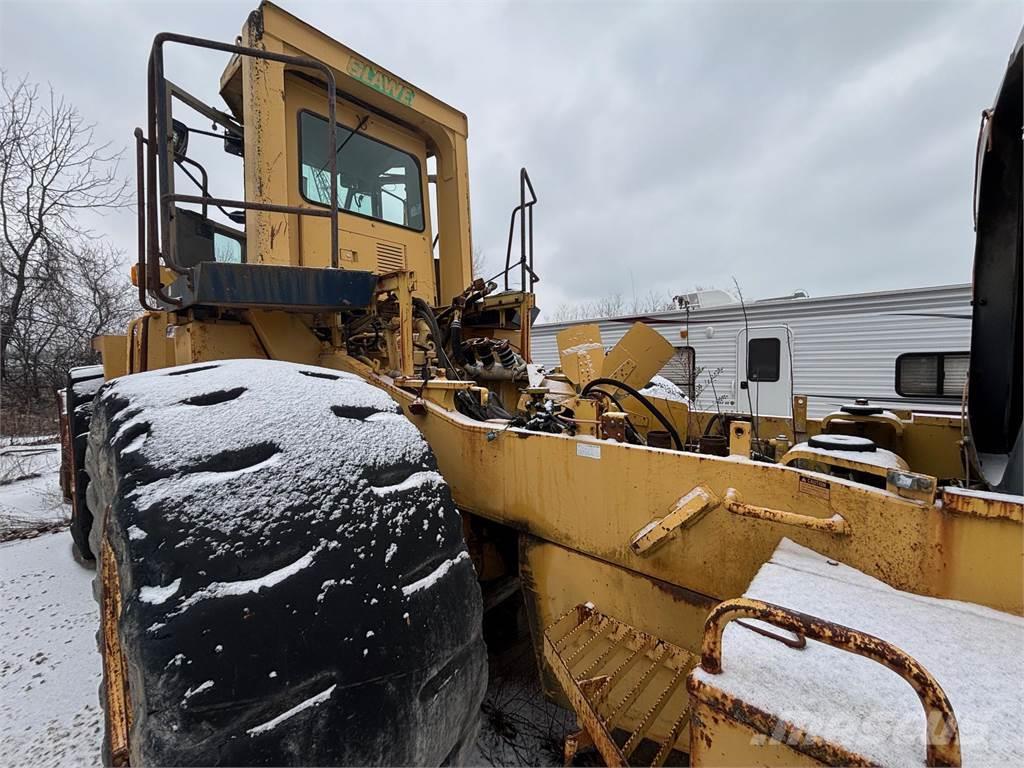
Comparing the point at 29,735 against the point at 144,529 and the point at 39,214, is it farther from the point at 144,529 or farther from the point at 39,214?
the point at 39,214

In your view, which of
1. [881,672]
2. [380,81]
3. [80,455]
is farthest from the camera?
[380,81]

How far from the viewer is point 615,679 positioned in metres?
1.38

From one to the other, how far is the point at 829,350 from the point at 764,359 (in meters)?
0.94


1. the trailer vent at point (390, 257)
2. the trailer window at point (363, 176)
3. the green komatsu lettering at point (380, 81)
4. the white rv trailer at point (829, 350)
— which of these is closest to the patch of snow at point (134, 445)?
the trailer window at point (363, 176)

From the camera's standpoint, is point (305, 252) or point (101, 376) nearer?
point (305, 252)

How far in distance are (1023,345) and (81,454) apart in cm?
435

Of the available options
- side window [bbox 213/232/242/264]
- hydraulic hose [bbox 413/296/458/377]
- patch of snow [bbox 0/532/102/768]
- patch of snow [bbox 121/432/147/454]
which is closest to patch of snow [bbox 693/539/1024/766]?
patch of snow [bbox 121/432/147/454]

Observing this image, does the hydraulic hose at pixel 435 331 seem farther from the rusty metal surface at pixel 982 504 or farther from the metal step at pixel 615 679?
the rusty metal surface at pixel 982 504

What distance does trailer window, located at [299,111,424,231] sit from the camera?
9.29 ft

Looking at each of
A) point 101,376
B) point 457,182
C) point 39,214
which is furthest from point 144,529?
point 39,214

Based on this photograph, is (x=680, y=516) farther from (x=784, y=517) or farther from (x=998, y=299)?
(x=998, y=299)

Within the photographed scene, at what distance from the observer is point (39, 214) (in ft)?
39.9

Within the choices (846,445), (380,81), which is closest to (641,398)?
(846,445)

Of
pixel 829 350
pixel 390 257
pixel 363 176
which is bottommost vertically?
pixel 829 350
